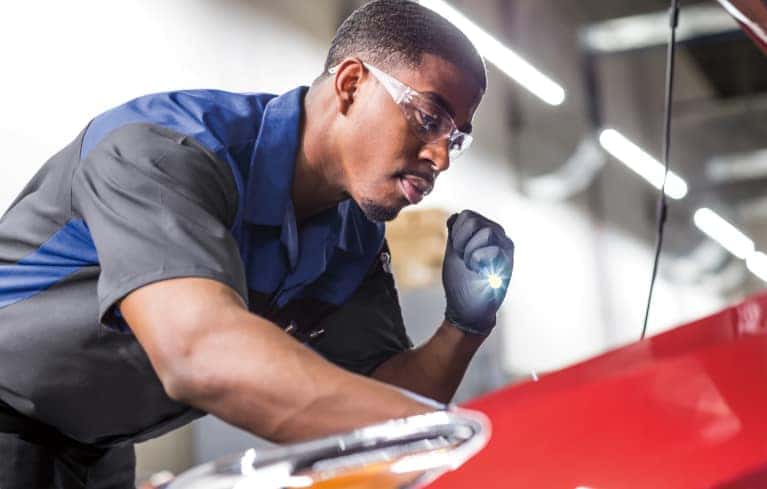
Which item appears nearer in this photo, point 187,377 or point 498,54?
point 187,377

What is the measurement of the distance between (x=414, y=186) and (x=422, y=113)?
84mm

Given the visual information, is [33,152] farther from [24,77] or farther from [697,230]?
[697,230]

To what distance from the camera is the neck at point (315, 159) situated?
1053 millimetres

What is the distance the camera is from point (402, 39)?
3.30 ft

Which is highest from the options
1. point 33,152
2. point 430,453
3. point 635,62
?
point 635,62

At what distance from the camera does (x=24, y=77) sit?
5.62 ft

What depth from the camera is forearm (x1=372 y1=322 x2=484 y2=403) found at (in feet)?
3.61

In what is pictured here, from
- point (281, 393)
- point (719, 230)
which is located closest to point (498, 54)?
point (281, 393)

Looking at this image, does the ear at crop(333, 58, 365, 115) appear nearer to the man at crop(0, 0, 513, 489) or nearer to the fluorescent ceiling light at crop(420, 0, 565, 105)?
the man at crop(0, 0, 513, 489)

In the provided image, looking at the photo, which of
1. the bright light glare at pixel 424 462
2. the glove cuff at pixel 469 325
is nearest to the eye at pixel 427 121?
the glove cuff at pixel 469 325

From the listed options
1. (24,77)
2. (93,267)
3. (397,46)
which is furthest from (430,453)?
(24,77)

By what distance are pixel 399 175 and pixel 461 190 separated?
0.68m

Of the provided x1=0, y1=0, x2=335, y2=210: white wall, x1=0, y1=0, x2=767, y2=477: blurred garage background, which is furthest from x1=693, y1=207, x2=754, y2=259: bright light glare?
x1=0, y1=0, x2=335, y2=210: white wall

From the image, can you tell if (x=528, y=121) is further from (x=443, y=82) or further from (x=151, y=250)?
(x=151, y=250)
